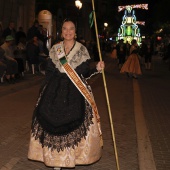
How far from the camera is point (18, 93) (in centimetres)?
1204

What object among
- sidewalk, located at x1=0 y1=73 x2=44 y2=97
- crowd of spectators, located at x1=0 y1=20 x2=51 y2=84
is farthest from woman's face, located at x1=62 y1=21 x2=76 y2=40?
crowd of spectators, located at x1=0 y1=20 x2=51 y2=84

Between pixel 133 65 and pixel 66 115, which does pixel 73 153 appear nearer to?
pixel 66 115

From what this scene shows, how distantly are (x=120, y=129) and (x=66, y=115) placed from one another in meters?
2.94

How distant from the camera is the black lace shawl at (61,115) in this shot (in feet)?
15.0

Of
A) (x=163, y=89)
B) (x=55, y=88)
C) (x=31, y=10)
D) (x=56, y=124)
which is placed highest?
(x=31, y=10)

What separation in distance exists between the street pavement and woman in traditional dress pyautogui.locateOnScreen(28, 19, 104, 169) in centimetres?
48

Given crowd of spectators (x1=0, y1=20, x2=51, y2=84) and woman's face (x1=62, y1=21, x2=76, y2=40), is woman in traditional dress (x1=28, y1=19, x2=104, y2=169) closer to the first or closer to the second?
woman's face (x1=62, y1=21, x2=76, y2=40)

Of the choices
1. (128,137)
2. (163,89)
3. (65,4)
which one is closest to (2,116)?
(128,137)

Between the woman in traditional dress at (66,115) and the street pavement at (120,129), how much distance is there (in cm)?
48

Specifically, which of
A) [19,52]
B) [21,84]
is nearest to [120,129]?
[21,84]

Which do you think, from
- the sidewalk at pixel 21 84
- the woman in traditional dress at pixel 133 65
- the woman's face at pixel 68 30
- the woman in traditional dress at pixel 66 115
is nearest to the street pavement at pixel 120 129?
the sidewalk at pixel 21 84

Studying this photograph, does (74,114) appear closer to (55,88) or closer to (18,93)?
(55,88)

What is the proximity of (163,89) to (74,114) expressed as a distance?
10.1 m

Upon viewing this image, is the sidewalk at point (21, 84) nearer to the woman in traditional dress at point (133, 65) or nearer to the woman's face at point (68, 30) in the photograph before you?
the woman in traditional dress at point (133, 65)
